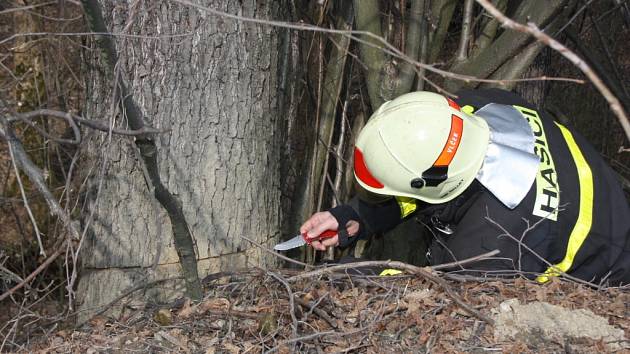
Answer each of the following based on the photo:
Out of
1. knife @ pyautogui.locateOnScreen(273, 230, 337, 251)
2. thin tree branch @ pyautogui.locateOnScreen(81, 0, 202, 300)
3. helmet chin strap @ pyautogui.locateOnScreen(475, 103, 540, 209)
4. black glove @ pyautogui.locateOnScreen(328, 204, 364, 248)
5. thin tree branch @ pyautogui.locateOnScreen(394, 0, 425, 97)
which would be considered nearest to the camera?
thin tree branch @ pyautogui.locateOnScreen(81, 0, 202, 300)

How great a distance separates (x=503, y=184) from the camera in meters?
3.23

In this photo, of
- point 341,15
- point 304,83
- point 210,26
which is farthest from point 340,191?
point 210,26

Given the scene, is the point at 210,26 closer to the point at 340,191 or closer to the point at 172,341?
the point at 172,341

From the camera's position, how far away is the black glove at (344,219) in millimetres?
3725

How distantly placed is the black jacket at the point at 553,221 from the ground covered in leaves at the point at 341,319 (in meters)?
0.16

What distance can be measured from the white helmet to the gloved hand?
42cm

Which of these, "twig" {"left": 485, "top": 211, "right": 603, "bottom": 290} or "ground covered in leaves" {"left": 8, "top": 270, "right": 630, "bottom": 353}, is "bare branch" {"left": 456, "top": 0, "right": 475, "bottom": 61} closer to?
"twig" {"left": 485, "top": 211, "right": 603, "bottom": 290}

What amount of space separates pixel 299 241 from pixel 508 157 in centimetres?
108

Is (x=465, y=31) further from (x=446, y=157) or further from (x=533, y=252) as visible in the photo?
(x=533, y=252)

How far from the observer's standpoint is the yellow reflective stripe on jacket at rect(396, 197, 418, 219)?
362 cm

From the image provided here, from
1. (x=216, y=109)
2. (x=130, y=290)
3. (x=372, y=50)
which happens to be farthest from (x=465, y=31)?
(x=130, y=290)

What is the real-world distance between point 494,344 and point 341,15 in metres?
2.19

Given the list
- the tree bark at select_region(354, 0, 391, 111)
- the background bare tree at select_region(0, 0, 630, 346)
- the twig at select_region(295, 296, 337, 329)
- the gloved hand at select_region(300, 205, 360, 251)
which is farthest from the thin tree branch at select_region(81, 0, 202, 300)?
the tree bark at select_region(354, 0, 391, 111)

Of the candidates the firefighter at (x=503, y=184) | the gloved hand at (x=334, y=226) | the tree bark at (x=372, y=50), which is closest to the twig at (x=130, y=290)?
the gloved hand at (x=334, y=226)
